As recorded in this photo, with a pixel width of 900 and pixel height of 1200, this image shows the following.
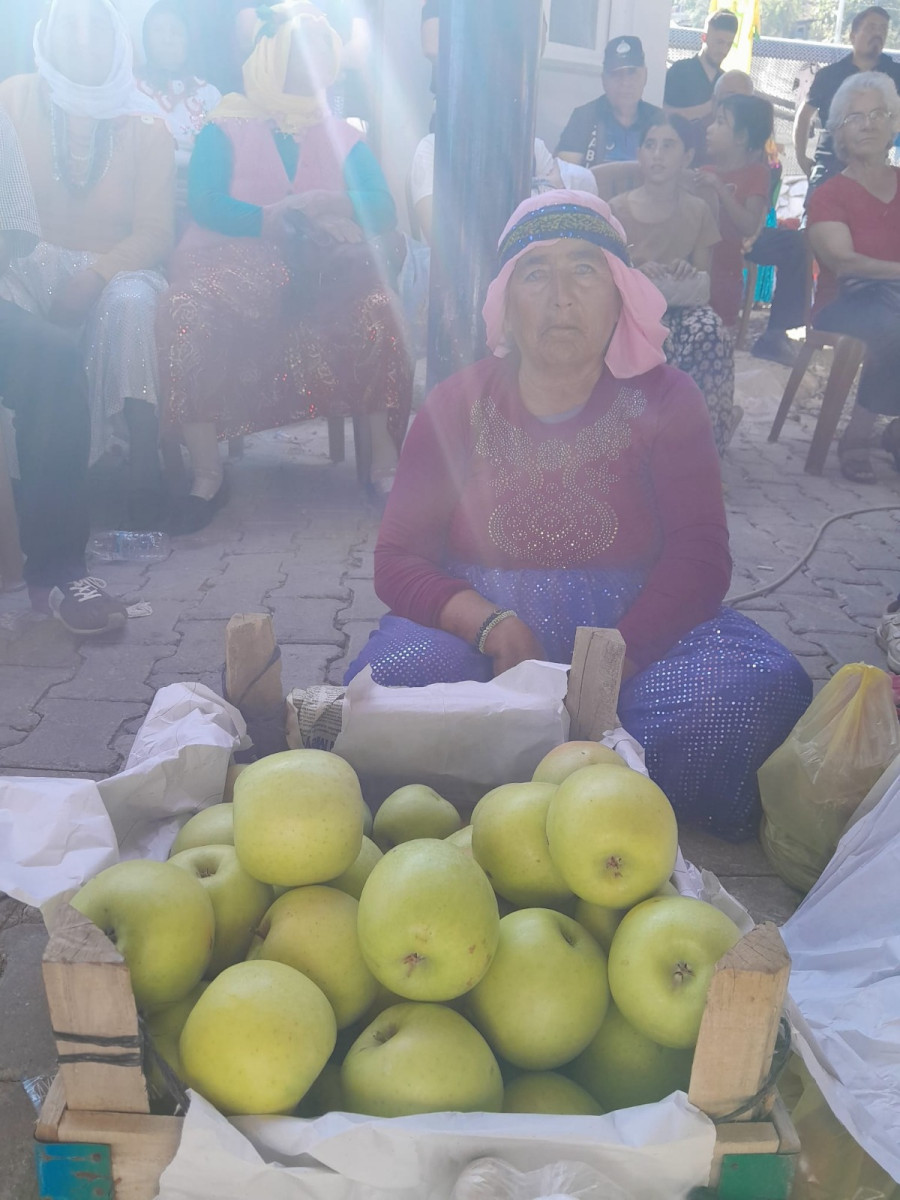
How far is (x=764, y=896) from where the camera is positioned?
2143 mm

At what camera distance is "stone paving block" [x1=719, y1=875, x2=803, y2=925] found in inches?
81.8

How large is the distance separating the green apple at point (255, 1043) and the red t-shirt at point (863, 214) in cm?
538

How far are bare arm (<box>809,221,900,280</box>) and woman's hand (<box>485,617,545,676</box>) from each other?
13.5 ft

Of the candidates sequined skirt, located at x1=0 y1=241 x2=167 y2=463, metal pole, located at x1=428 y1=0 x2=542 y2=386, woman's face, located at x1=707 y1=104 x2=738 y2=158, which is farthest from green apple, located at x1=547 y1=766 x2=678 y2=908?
woman's face, located at x1=707 y1=104 x2=738 y2=158

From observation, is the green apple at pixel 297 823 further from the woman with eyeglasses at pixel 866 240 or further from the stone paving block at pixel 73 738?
the woman with eyeglasses at pixel 866 240

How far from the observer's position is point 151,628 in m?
3.44

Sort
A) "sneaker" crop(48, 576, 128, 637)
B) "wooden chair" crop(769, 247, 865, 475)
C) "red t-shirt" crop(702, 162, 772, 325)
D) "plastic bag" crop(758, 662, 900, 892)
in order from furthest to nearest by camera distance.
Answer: "red t-shirt" crop(702, 162, 772, 325), "wooden chair" crop(769, 247, 865, 475), "sneaker" crop(48, 576, 128, 637), "plastic bag" crop(758, 662, 900, 892)

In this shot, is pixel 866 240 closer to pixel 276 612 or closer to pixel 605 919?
pixel 276 612

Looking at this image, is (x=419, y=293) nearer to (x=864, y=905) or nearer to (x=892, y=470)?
(x=892, y=470)

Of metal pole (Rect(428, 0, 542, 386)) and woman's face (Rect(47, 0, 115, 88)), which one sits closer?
metal pole (Rect(428, 0, 542, 386))

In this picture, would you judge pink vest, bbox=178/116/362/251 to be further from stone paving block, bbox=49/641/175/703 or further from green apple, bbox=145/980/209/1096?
green apple, bbox=145/980/209/1096

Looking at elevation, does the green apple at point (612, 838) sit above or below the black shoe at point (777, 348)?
above

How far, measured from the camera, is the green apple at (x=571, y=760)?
1402 millimetres

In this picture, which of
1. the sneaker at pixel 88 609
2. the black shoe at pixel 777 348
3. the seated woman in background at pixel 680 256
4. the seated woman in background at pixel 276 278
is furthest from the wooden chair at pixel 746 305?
the sneaker at pixel 88 609
